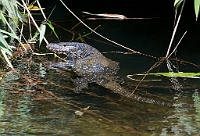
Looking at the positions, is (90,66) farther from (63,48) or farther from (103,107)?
(103,107)

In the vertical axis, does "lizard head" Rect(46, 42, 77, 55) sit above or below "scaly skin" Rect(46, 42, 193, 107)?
above

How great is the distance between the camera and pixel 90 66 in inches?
175

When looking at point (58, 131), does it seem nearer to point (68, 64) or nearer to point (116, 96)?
point (116, 96)

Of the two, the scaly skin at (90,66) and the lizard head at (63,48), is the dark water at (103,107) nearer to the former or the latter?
the scaly skin at (90,66)

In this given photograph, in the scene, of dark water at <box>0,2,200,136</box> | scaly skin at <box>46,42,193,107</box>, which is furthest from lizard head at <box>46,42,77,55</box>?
dark water at <box>0,2,200,136</box>

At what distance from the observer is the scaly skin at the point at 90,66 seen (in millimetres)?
3691

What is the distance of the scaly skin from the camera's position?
3.69 metres

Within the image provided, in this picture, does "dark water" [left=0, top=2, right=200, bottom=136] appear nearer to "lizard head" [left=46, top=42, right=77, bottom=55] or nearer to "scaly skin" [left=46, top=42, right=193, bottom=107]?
"scaly skin" [left=46, top=42, right=193, bottom=107]

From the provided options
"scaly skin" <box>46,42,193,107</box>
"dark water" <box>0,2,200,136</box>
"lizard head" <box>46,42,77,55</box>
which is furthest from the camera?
"lizard head" <box>46,42,77,55</box>

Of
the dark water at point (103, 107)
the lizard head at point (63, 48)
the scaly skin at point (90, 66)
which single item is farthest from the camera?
the lizard head at point (63, 48)

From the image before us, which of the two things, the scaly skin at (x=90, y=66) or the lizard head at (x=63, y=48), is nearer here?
the scaly skin at (x=90, y=66)

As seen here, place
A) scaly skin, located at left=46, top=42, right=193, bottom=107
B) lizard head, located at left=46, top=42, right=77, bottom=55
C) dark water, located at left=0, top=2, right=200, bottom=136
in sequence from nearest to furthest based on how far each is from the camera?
dark water, located at left=0, top=2, right=200, bottom=136, scaly skin, located at left=46, top=42, right=193, bottom=107, lizard head, located at left=46, top=42, right=77, bottom=55

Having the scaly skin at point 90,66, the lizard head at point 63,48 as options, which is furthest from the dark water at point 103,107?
the lizard head at point 63,48

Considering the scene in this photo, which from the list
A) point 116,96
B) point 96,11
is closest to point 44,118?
point 116,96
